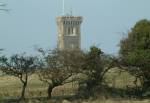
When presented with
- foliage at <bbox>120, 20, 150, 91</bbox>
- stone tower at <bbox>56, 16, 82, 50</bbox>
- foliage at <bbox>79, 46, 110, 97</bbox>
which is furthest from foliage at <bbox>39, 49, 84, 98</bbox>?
stone tower at <bbox>56, 16, 82, 50</bbox>

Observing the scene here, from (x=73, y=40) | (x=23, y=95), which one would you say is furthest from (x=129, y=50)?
(x=73, y=40)

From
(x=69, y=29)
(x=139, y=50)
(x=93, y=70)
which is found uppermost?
(x=69, y=29)

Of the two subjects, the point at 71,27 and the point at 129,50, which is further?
the point at 71,27

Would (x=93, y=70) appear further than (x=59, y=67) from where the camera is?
Yes

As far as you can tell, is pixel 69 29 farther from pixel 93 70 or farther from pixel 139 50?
pixel 93 70

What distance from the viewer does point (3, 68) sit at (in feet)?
121

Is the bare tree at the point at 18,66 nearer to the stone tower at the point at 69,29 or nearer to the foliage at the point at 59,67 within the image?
the foliage at the point at 59,67

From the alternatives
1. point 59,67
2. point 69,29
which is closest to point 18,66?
point 59,67

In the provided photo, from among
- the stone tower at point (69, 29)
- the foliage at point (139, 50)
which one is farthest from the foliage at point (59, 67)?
the stone tower at point (69, 29)

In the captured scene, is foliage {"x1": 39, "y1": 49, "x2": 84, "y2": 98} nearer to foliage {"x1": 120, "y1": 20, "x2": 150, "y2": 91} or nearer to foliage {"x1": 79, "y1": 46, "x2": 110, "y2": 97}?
foliage {"x1": 79, "y1": 46, "x2": 110, "y2": 97}

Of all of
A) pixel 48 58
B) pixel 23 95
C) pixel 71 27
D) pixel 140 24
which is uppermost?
pixel 71 27

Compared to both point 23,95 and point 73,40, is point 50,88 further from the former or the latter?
point 73,40

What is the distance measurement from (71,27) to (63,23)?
241cm

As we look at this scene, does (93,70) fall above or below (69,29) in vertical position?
below
